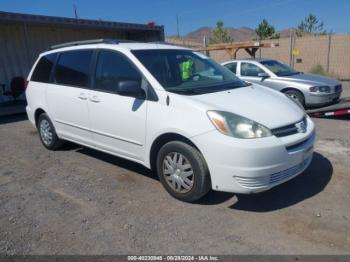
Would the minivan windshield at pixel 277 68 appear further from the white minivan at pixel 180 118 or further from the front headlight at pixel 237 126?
the front headlight at pixel 237 126

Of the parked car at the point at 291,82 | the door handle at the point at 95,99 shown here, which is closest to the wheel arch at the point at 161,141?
the door handle at the point at 95,99

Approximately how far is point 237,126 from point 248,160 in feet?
1.18

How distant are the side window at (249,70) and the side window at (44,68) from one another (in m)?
6.01

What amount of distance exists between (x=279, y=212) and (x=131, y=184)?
1884 millimetres

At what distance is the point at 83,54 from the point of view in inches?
187

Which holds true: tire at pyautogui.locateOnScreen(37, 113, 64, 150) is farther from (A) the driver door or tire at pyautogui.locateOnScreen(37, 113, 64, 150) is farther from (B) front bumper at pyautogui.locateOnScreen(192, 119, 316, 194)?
(B) front bumper at pyautogui.locateOnScreen(192, 119, 316, 194)

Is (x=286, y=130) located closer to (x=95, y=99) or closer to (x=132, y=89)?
(x=132, y=89)

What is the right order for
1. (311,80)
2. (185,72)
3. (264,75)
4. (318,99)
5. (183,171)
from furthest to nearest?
(264,75) < (311,80) < (318,99) < (185,72) < (183,171)

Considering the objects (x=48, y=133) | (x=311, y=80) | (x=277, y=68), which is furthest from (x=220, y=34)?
(x=48, y=133)

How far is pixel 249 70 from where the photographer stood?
976 cm

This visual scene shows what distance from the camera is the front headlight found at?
3.20 m

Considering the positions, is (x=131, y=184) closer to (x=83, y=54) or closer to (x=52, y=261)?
(x=52, y=261)

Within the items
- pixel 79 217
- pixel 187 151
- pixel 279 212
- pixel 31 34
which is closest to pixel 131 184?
pixel 79 217

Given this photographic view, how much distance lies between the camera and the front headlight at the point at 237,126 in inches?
126
